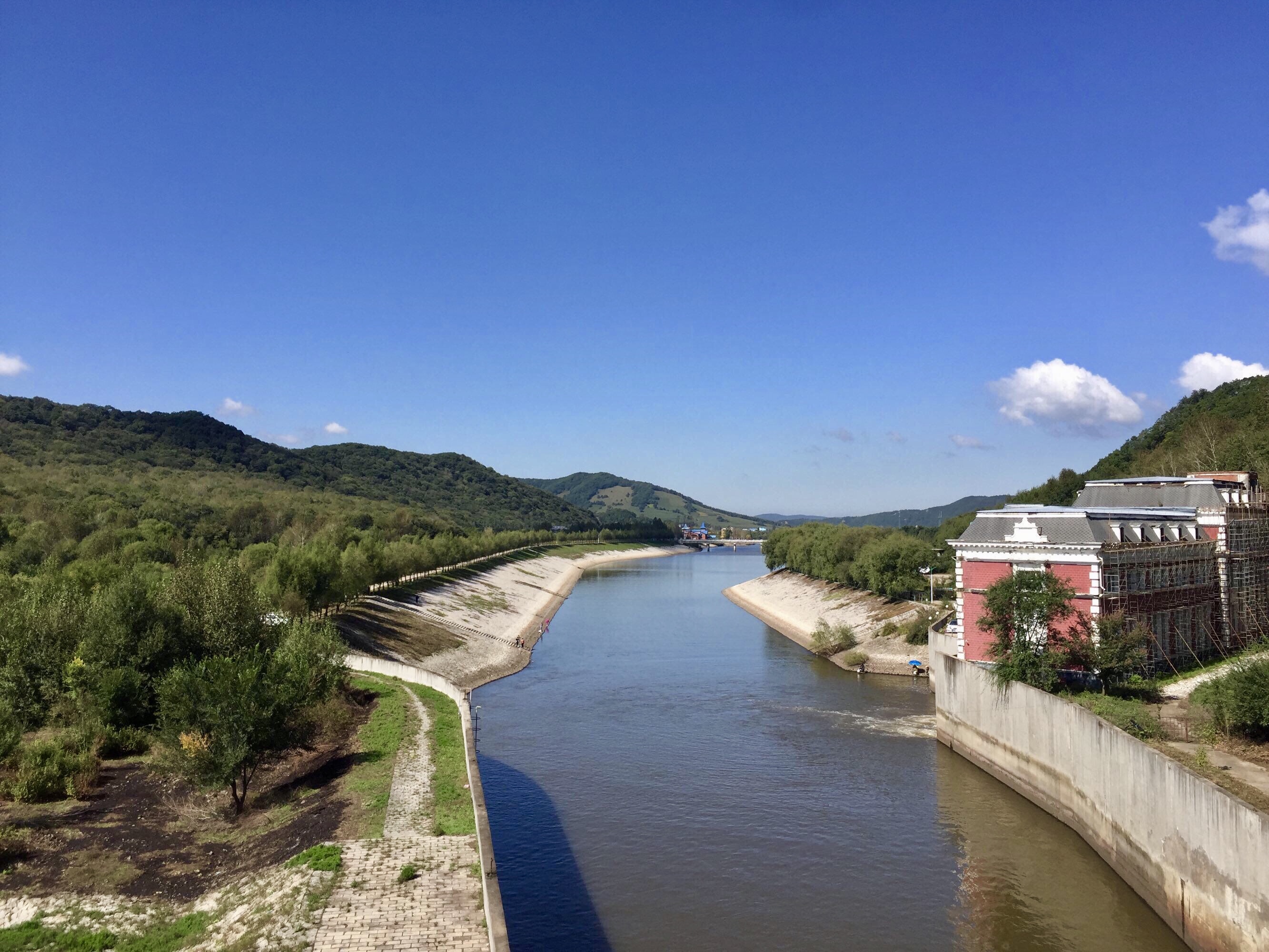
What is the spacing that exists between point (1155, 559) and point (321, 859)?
3838 centimetres

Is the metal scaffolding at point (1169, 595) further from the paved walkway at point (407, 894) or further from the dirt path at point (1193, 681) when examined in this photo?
the paved walkway at point (407, 894)

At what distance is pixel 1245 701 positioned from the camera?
2711cm

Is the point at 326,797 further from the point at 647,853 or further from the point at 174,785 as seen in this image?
the point at 647,853

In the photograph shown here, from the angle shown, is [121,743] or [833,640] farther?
[833,640]

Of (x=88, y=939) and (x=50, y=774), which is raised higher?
Result: (x=50, y=774)

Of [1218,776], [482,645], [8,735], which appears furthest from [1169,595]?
[482,645]

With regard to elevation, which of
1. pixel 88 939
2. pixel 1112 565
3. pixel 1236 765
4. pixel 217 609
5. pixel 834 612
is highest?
pixel 1112 565

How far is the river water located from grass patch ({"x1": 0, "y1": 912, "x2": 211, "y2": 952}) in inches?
345

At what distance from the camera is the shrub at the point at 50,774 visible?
27.0 meters

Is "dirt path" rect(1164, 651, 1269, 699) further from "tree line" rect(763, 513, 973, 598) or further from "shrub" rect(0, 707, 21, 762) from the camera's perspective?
"shrub" rect(0, 707, 21, 762)

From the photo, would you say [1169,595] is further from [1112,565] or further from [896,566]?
[896,566]

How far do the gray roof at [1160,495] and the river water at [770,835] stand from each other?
16.8m

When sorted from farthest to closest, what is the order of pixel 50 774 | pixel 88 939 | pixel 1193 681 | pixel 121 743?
pixel 1193 681 < pixel 121 743 < pixel 50 774 < pixel 88 939

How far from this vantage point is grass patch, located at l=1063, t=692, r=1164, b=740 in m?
29.0
